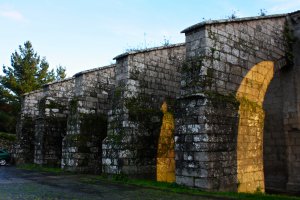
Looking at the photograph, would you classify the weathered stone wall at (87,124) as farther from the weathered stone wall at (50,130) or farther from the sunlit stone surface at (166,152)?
the sunlit stone surface at (166,152)

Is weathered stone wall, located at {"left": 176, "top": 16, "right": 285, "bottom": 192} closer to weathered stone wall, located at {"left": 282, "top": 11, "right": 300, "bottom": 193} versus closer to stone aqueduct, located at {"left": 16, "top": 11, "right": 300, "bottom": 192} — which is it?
stone aqueduct, located at {"left": 16, "top": 11, "right": 300, "bottom": 192}

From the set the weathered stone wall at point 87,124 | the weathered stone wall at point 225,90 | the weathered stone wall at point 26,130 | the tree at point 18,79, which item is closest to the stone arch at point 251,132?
the weathered stone wall at point 225,90

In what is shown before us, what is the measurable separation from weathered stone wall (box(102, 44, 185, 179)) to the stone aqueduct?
0.11 feet

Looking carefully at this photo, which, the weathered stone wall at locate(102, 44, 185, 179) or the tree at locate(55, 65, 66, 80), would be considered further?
the tree at locate(55, 65, 66, 80)

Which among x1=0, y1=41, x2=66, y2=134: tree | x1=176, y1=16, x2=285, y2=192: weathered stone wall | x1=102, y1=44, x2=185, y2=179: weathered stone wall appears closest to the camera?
x1=176, y1=16, x2=285, y2=192: weathered stone wall

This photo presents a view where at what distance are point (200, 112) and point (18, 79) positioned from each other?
28543 millimetres

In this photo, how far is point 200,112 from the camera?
7.77 metres

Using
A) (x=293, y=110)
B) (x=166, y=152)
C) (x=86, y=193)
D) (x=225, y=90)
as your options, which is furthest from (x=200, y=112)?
(x=293, y=110)

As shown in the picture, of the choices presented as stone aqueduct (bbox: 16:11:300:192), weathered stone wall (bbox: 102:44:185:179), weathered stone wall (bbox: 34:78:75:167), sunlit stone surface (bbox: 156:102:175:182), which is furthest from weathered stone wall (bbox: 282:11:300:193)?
weathered stone wall (bbox: 34:78:75:167)

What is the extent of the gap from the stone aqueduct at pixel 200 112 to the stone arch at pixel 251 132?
0.03m

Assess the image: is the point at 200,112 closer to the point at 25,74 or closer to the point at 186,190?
the point at 186,190

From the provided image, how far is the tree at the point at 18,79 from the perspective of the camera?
3152 cm

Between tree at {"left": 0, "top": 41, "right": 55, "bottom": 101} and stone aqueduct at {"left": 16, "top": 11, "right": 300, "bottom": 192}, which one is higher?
tree at {"left": 0, "top": 41, "right": 55, "bottom": 101}

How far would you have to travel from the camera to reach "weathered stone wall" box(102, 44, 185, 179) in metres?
10.5
